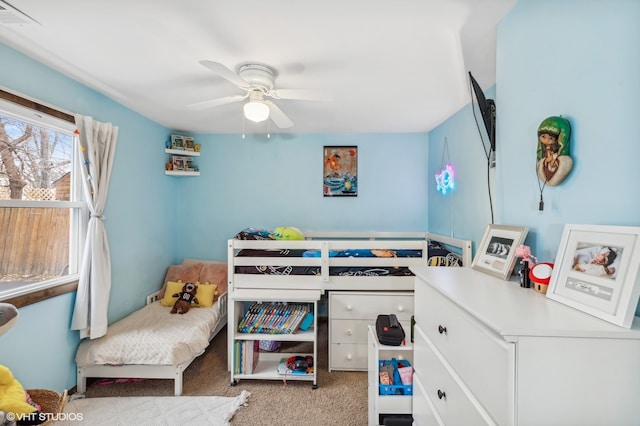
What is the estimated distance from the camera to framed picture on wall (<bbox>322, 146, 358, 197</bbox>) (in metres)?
3.70

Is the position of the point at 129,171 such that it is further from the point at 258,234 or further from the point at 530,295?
the point at 530,295

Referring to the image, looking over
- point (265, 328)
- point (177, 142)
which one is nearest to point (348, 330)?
point (265, 328)

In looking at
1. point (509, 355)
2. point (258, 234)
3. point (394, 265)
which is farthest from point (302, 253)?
point (509, 355)

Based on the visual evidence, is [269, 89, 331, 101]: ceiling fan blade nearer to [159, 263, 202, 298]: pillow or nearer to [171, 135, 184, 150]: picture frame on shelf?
[171, 135, 184, 150]: picture frame on shelf

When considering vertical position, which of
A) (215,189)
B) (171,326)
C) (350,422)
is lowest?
(350,422)

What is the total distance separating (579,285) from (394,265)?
1.69 meters

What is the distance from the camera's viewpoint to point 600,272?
2.70ft

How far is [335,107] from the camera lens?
9.05ft

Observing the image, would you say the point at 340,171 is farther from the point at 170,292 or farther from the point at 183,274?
the point at 170,292

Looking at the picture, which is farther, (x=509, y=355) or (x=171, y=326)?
(x=171, y=326)

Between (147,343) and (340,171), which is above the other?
(340,171)

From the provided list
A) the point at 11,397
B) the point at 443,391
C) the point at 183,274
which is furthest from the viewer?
the point at 183,274

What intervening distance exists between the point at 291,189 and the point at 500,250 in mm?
2755

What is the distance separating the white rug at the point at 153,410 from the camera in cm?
193
